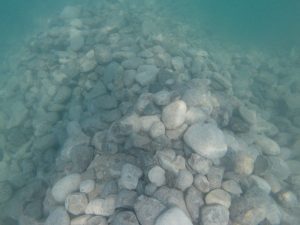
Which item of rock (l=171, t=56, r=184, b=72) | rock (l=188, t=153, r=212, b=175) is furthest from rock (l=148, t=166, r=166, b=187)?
rock (l=171, t=56, r=184, b=72)

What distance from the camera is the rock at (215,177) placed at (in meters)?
4.76

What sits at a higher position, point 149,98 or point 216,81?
point 149,98

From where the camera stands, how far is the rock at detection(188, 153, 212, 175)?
480cm

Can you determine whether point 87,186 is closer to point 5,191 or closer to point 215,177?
point 215,177

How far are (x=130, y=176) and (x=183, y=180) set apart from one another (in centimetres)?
88

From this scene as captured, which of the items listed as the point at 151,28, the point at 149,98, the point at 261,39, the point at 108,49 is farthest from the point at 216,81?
the point at 261,39

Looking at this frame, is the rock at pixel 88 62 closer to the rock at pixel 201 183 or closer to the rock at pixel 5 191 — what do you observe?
the rock at pixel 5 191

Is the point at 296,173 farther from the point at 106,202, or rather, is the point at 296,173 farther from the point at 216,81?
the point at 106,202

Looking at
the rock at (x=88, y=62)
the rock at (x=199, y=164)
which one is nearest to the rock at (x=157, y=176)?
the rock at (x=199, y=164)

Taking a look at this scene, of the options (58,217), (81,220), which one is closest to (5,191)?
(58,217)

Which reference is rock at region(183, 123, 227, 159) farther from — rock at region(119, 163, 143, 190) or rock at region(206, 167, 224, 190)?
rock at region(119, 163, 143, 190)

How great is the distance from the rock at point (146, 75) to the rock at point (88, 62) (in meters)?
1.73

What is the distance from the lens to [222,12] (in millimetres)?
24500

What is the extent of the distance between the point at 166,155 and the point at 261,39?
15.7 m
